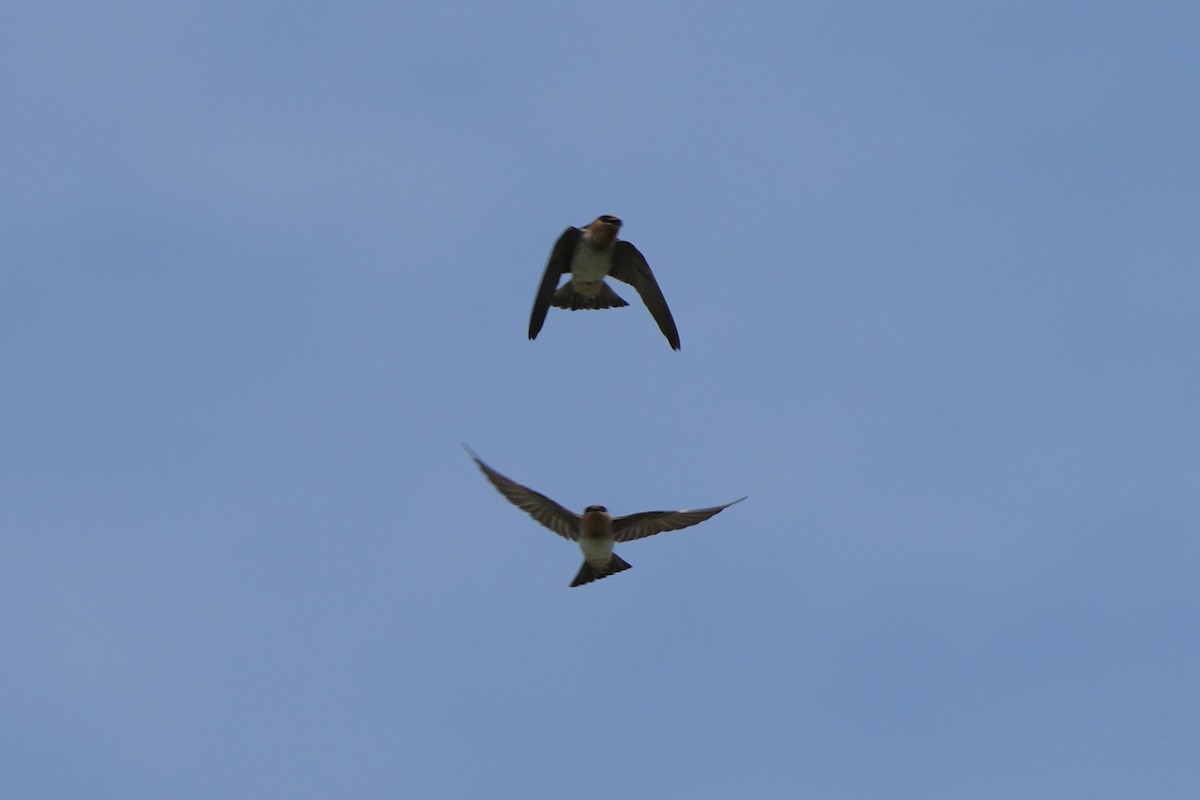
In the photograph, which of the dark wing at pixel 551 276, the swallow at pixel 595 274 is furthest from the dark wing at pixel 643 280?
the dark wing at pixel 551 276

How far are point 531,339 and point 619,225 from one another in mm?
1330

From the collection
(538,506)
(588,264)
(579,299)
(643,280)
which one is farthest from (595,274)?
(538,506)

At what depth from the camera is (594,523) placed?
55.7 feet

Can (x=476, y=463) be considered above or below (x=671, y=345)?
below

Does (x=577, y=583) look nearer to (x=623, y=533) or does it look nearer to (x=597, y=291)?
(x=623, y=533)

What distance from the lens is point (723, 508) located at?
55.7 ft

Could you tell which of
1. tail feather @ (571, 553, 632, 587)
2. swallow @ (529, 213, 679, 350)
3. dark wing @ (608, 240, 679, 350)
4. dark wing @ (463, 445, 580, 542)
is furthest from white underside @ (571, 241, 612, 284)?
tail feather @ (571, 553, 632, 587)

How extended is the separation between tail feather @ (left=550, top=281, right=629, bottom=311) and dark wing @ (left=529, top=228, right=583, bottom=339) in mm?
522

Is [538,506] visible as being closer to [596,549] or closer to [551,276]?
[596,549]

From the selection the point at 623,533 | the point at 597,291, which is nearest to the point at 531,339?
the point at 597,291

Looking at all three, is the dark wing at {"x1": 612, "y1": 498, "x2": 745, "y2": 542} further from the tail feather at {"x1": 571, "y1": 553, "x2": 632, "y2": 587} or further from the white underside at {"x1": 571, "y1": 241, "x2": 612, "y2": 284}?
the white underside at {"x1": 571, "y1": 241, "x2": 612, "y2": 284}

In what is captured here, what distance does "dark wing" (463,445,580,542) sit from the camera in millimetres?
17062

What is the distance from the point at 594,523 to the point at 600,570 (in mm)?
671

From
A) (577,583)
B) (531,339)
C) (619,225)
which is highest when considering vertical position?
(619,225)
